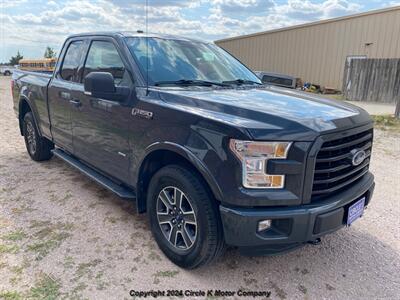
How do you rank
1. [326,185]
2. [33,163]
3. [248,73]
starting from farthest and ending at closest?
[33,163] < [248,73] < [326,185]

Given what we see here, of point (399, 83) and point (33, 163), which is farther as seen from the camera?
point (399, 83)

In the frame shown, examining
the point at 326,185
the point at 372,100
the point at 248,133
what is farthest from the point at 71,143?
the point at 372,100

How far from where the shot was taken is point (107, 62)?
12.4ft

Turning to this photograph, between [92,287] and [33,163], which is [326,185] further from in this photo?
[33,163]

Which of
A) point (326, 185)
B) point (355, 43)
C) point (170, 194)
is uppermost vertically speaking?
point (355, 43)

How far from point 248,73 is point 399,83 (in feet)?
39.8

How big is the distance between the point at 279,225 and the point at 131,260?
139 centimetres

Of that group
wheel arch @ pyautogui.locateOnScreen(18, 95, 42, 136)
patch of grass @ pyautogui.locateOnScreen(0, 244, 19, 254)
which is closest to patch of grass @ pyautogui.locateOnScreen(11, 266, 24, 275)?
patch of grass @ pyautogui.locateOnScreen(0, 244, 19, 254)

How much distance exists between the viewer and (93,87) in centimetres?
313

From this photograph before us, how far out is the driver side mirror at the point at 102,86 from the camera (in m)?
3.11

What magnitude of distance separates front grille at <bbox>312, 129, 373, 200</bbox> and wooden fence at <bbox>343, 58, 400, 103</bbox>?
12884mm

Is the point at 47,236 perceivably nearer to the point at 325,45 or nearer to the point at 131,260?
the point at 131,260

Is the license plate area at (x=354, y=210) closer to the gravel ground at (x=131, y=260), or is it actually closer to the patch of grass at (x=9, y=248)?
the gravel ground at (x=131, y=260)

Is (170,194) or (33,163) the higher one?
(170,194)
